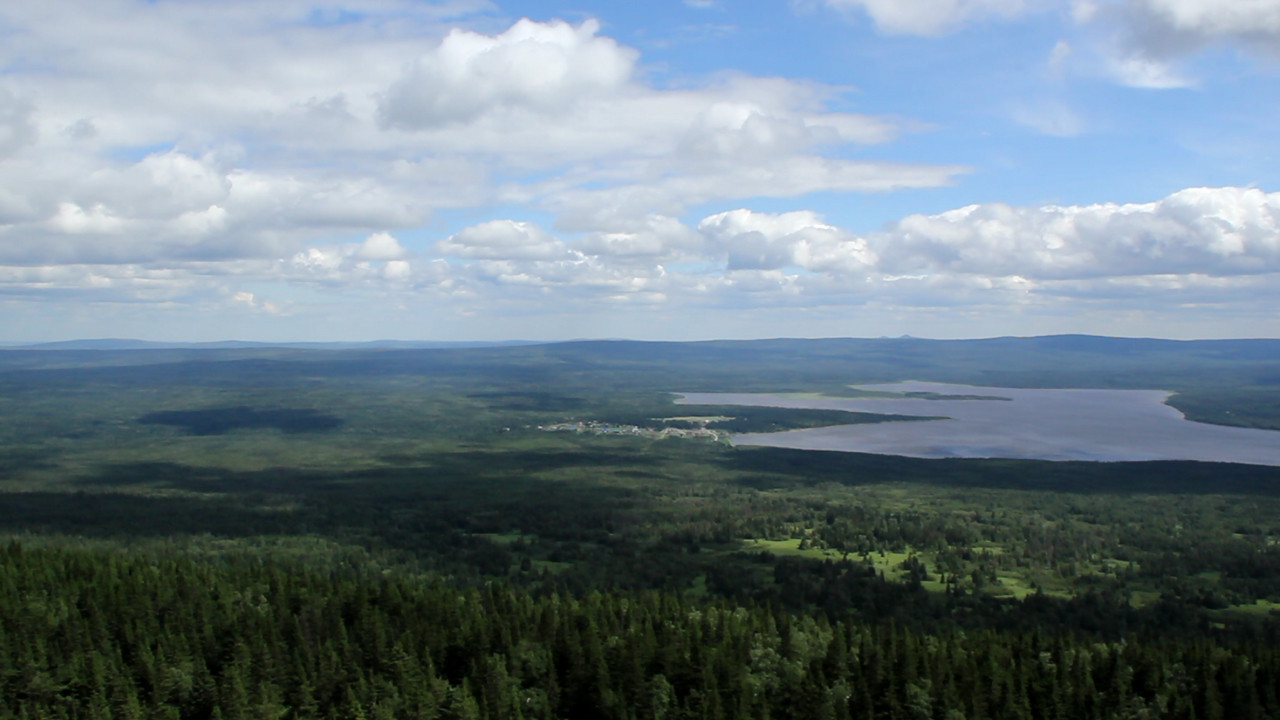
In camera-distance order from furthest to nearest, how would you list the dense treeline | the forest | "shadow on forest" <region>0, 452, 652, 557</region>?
"shadow on forest" <region>0, 452, 652, 557</region> → the forest → the dense treeline

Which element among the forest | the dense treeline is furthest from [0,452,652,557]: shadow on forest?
the dense treeline

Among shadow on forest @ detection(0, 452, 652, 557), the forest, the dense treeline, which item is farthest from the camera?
shadow on forest @ detection(0, 452, 652, 557)

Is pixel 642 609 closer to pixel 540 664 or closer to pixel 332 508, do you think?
pixel 540 664

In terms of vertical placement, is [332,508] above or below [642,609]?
below

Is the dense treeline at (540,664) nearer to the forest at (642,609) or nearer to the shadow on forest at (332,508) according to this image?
the forest at (642,609)

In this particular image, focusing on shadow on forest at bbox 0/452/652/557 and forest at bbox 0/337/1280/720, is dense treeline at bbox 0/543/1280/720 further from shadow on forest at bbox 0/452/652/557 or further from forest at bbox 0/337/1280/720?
shadow on forest at bbox 0/452/652/557

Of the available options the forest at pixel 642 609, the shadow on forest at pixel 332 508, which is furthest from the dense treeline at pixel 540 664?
the shadow on forest at pixel 332 508

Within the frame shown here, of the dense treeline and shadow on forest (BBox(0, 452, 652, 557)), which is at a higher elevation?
the dense treeline

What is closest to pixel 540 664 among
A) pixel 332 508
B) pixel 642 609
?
pixel 642 609

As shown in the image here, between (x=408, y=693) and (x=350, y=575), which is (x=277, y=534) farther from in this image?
(x=408, y=693)
